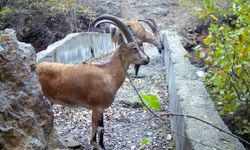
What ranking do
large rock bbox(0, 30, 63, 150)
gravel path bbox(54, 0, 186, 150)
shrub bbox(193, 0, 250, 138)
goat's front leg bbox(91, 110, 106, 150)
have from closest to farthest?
large rock bbox(0, 30, 63, 150) < shrub bbox(193, 0, 250, 138) < goat's front leg bbox(91, 110, 106, 150) < gravel path bbox(54, 0, 186, 150)

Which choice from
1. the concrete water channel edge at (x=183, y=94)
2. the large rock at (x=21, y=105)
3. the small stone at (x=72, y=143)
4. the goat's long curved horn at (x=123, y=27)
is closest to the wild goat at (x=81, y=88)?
the small stone at (x=72, y=143)

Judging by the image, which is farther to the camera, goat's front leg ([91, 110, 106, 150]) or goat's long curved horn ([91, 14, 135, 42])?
goat's long curved horn ([91, 14, 135, 42])

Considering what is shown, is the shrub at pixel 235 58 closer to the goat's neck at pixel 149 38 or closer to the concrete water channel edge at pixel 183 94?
the concrete water channel edge at pixel 183 94

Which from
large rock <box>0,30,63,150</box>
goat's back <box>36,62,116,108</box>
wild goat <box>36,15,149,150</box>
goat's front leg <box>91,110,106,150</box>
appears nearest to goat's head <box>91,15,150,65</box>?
wild goat <box>36,15,149,150</box>

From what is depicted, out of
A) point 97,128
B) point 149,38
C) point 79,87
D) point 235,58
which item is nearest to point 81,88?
point 79,87

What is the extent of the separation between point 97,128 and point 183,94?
1.11 m

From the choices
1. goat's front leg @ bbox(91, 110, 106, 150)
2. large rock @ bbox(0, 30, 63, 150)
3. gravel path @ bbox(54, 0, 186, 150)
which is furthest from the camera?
gravel path @ bbox(54, 0, 186, 150)

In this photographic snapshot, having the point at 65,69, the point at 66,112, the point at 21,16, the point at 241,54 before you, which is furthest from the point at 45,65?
the point at 21,16

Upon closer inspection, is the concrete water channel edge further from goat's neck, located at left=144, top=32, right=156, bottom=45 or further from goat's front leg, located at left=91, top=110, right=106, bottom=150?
goat's front leg, located at left=91, top=110, right=106, bottom=150

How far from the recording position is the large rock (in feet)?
9.18

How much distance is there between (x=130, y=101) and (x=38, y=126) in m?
3.98

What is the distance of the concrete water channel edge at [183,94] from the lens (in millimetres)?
3727

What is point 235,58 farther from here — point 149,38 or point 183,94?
point 149,38

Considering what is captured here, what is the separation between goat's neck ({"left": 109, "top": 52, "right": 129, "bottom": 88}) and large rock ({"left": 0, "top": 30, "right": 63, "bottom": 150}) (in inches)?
78.5
